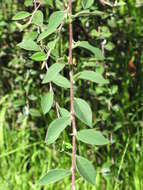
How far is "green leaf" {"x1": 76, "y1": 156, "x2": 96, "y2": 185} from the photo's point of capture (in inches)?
33.0

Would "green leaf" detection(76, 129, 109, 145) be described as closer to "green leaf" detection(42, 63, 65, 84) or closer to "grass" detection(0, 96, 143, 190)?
"green leaf" detection(42, 63, 65, 84)

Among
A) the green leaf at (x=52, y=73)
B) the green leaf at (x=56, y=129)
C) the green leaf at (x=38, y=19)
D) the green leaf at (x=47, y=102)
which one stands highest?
the green leaf at (x=38, y=19)

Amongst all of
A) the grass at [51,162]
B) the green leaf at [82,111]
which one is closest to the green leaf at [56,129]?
the green leaf at [82,111]

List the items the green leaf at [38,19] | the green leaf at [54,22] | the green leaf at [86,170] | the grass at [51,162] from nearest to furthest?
1. the green leaf at [86,170]
2. the green leaf at [54,22]
3. the green leaf at [38,19]
4. the grass at [51,162]

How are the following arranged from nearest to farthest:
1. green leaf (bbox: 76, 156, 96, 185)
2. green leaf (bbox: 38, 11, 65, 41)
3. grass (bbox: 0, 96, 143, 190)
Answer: green leaf (bbox: 76, 156, 96, 185)
green leaf (bbox: 38, 11, 65, 41)
grass (bbox: 0, 96, 143, 190)

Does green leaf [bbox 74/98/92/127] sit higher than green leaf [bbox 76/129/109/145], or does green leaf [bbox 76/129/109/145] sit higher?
green leaf [bbox 74/98/92/127]

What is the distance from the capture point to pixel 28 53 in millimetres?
1811

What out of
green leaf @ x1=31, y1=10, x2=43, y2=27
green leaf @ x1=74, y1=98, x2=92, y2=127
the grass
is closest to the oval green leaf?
green leaf @ x1=31, y1=10, x2=43, y2=27

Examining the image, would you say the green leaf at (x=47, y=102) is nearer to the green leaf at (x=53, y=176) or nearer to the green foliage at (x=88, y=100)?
the green leaf at (x=53, y=176)

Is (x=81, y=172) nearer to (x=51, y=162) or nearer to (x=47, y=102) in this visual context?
(x=47, y=102)

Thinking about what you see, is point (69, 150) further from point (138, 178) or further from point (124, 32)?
point (124, 32)

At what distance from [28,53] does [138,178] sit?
0.67m

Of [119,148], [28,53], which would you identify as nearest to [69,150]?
[28,53]

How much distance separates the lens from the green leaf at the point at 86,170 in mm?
839
